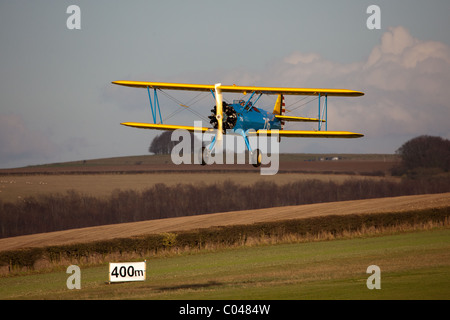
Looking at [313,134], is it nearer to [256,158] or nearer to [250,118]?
[250,118]

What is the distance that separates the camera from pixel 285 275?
3059 centimetres

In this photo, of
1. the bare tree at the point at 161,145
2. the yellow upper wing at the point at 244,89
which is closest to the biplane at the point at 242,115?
the yellow upper wing at the point at 244,89

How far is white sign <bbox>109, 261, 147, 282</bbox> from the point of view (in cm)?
3045

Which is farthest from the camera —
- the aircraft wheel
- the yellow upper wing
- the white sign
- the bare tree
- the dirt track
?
the bare tree

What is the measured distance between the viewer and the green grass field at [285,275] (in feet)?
81.3

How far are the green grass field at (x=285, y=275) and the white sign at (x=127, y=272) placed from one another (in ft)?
1.57

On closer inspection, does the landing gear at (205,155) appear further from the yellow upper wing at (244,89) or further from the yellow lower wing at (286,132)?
the yellow upper wing at (244,89)

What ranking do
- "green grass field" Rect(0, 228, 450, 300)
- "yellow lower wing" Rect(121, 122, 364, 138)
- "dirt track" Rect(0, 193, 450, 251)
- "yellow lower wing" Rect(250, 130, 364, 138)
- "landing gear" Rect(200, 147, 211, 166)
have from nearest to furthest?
1. "green grass field" Rect(0, 228, 450, 300)
2. "landing gear" Rect(200, 147, 211, 166)
3. "yellow lower wing" Rect(121, 122, 364, 138)
4. "yellow lower wing" Rect(250, 130, 364, 138)
5. "dirt track" Rect(0, 193, 450, 251)

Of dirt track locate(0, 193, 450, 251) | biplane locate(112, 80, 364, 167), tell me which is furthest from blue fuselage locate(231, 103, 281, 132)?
dirt track locate(0, 193, 450, 251)

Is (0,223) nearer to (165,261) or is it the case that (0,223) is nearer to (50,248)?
(50,248)

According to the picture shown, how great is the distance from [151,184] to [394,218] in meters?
48.6

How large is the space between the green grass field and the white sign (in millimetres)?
478

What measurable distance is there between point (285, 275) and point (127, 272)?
23.6 ft

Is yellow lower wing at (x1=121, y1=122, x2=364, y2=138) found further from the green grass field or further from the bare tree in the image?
the bare tree
